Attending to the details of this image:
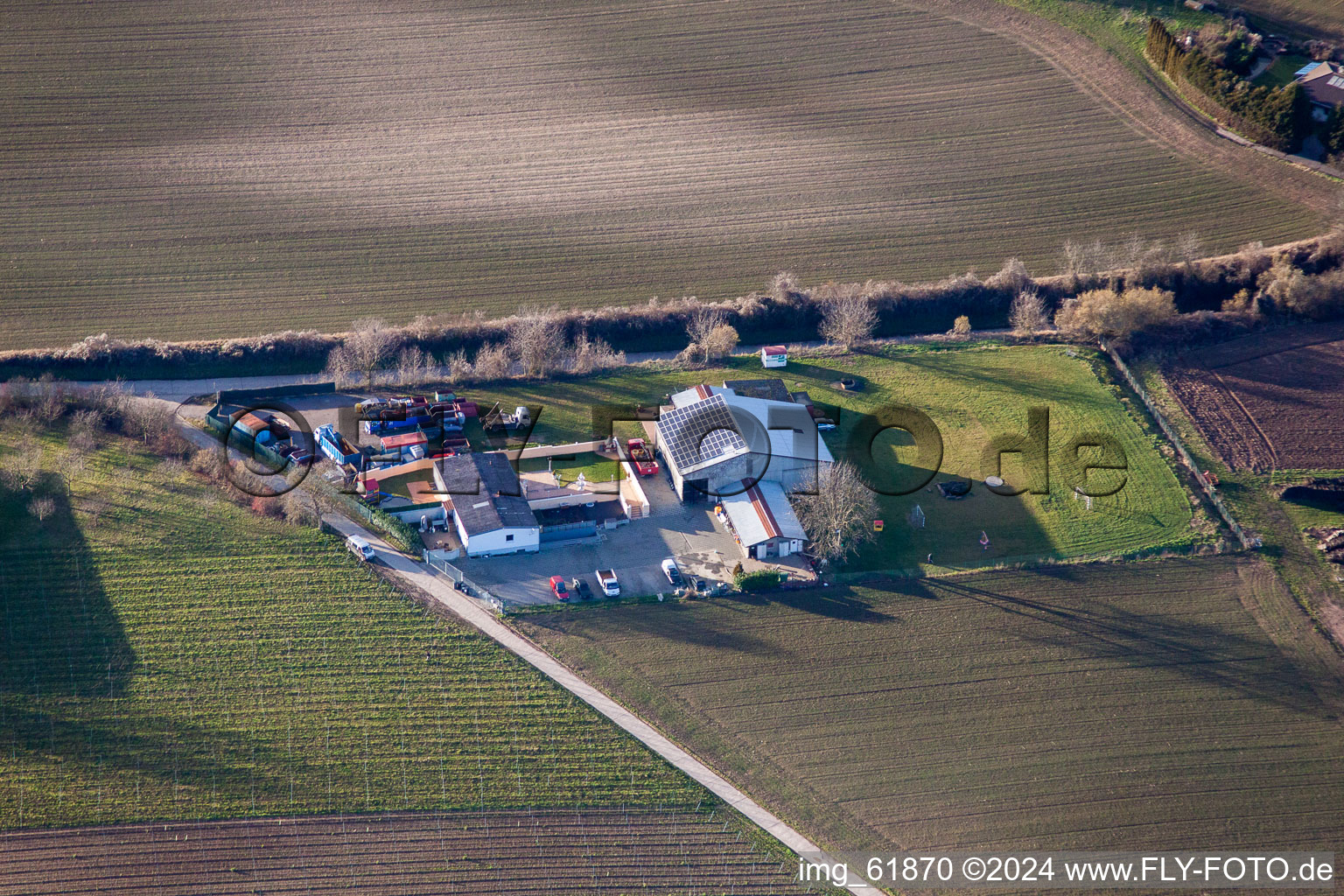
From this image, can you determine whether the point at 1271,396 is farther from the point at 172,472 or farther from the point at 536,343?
the point at 172,472

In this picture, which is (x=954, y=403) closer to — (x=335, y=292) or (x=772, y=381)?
(x=772, y=381)

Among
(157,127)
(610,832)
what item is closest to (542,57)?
(157,127)

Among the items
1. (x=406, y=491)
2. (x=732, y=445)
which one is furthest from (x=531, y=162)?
(x=732, y=445)

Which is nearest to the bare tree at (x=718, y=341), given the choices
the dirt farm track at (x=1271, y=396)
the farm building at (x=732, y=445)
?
the farm building at (x=732, y=445)

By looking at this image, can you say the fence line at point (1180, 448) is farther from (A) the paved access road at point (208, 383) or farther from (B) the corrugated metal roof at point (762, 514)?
(B) the corrugated metal roof at point (762, 514)

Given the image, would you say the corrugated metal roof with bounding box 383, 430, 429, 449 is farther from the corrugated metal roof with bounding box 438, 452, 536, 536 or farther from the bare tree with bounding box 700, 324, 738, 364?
the bare tree with bounding box 700, 324, 738, 364
